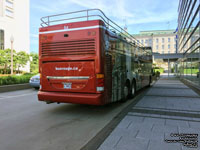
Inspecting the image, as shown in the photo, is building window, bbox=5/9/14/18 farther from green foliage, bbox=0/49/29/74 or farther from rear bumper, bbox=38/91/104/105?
rear bumper, bbox=38/91/104/105

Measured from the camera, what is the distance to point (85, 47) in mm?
5504

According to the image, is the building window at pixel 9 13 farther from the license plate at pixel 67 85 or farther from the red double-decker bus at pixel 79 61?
the license plate at pixel 67 85

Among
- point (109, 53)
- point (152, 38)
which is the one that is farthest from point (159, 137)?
point (152, 38)

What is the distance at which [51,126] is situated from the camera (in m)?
4.84

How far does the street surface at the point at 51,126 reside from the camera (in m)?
3.70

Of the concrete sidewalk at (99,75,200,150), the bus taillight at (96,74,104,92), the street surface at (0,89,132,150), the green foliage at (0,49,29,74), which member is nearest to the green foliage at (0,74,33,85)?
the street surface at (0,89,132,150)

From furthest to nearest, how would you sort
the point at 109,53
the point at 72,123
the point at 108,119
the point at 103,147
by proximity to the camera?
the point at 109,53 → the point at 108,119 → the point at 72,123 → the point at 103,147

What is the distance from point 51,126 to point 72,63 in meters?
2.00

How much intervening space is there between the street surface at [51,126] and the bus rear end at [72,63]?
1.94 ft

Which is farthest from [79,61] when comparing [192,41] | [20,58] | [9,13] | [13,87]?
[9,13]

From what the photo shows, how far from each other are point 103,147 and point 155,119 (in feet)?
8.12

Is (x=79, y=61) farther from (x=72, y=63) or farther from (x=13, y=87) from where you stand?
(x=13, y=87)

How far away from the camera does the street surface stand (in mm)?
3702

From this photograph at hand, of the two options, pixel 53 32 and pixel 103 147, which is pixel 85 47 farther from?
pixel 103 147
